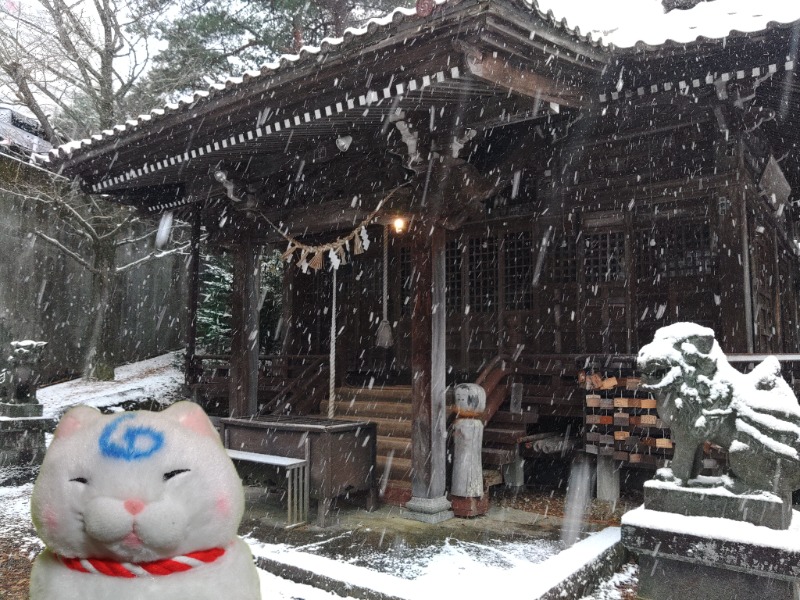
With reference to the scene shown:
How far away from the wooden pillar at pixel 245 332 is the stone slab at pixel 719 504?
6568 millimetres

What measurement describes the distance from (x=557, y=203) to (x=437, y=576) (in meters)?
6.16

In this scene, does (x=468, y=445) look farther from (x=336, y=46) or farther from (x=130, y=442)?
(x=130, y=442)

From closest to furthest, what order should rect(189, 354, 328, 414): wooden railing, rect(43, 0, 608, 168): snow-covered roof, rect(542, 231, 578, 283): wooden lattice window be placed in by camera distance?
rect(43, 0, 608, 168): snow-covered roof
rect(542, 231, 578, 283): wooden lattice window
rect(189, 354, 328, 414): wooden railing

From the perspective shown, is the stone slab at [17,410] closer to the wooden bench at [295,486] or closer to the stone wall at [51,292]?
the stone wall at [51,292]

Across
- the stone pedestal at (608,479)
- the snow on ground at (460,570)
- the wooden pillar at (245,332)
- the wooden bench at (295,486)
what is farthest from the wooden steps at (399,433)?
the snow on ground at (460,570)

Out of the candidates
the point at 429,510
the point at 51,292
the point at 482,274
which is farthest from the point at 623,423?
the point at 51,292

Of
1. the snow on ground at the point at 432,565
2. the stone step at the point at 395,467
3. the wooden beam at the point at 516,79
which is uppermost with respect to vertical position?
the wooden beam at the point at 516,79

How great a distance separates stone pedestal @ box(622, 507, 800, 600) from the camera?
14.6 feet

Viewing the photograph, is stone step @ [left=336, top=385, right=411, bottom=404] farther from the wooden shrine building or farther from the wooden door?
the wooden door

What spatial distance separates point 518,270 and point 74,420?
8724 mm

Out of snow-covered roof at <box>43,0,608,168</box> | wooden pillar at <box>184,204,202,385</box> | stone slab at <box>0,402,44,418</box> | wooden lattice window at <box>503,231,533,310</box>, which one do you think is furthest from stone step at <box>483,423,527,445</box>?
stone slab at <box>0,402,44,418</box>

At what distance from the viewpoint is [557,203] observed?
9695 millimetres

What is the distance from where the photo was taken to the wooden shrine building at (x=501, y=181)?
20.7ft

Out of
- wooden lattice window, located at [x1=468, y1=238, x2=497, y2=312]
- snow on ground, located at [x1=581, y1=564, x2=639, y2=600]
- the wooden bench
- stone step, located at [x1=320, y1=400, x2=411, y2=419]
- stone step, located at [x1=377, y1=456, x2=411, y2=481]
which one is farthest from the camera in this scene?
wooden lattice window, located at [x1=468, y1=238, x2=497, y2=312]
